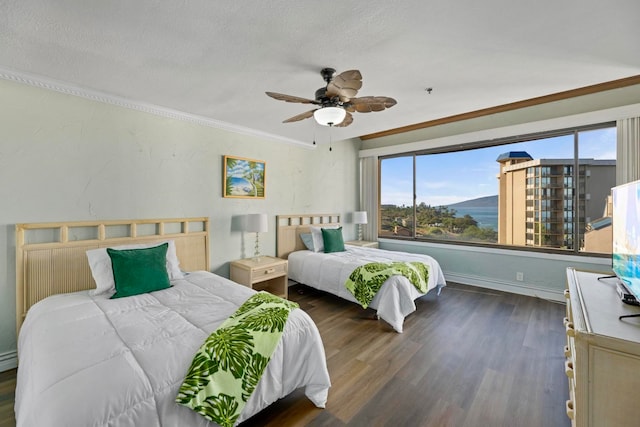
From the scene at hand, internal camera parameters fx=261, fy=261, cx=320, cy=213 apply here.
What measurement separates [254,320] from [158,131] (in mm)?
2532

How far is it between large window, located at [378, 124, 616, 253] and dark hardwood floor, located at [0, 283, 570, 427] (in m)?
1.15

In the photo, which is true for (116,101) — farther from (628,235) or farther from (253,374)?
(628,235)

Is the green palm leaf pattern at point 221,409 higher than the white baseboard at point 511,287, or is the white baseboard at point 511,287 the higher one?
the green palm leaf pattern at point 221,409

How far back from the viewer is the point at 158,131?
2.99 m

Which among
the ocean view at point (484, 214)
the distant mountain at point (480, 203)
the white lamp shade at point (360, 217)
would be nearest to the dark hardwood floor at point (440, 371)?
the ocean view at point (484, 214)

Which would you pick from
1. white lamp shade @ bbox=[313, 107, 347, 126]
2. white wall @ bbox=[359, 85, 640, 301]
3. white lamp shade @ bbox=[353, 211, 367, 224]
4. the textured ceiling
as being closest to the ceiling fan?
white lamp shade @ bbox=[313, 107, 347, 126]

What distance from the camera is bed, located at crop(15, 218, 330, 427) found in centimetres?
113

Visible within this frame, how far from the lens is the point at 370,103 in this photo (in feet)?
7.06

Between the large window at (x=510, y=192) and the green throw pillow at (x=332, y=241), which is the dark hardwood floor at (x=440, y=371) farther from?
the large window at (x=510, y=192)

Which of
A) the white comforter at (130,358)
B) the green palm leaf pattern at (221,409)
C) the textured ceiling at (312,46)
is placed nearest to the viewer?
the white comforter at (130,358)

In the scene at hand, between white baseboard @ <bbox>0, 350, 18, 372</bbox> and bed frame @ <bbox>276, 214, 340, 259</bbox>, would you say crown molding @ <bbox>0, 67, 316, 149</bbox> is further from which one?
white baseboard @ <bbox>0, 350, 18, 372</bbox>

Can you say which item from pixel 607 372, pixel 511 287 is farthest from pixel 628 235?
pixel 511 287

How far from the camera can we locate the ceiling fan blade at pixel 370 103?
2.08 meters

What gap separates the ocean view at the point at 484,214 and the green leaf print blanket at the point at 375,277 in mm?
1940
